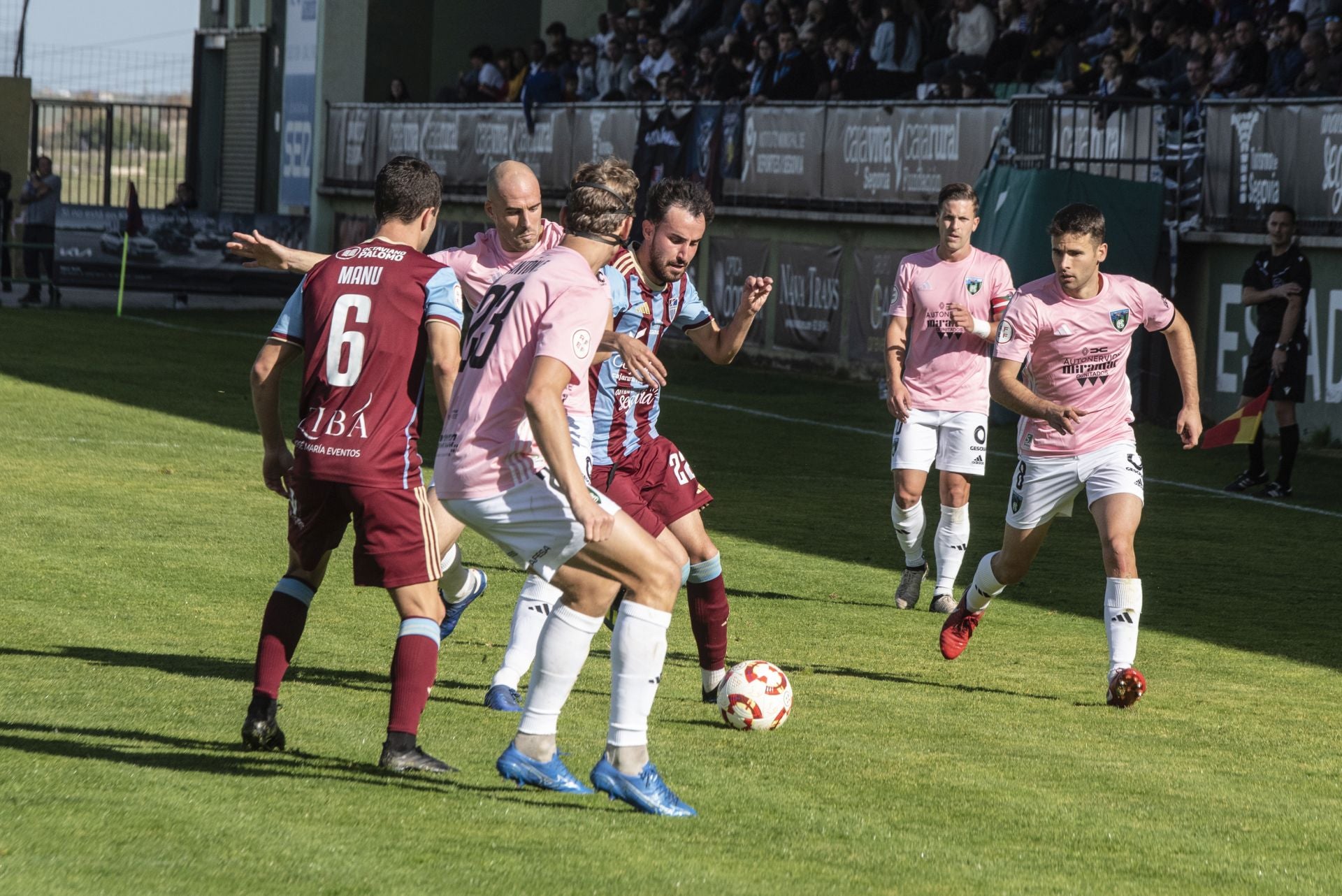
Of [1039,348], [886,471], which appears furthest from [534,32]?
[1039,348]

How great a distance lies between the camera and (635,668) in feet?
18.0

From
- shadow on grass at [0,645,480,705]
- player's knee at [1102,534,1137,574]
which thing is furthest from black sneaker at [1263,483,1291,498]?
shadow on grass at [0,645,480,705]

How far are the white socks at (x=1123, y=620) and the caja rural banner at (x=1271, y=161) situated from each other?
1045 cm

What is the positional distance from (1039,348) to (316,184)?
29.6 metres

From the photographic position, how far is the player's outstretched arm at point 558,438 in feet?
16.8

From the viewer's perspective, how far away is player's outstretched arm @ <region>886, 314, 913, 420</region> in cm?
1005

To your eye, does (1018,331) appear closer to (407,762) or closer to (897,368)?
(897,368)

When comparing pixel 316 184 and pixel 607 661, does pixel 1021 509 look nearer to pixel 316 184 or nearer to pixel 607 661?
pixel 607 661

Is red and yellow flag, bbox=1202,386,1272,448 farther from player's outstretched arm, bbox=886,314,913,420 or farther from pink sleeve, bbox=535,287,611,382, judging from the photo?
pink sleeve, bbox=535,287,611,382

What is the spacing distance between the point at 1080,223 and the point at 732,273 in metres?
17.6

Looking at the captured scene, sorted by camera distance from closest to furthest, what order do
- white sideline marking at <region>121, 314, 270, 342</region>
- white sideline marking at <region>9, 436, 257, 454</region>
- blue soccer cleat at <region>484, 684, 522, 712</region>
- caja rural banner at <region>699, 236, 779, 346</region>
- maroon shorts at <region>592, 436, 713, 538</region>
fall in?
blue soccer cleat at <region>484, 684, 522, 712</region>
maroon shorts at <region>592, 436, 713, 538</region>
white sideline marking at <region>9, 436, 257, 454</region>
caja rural banner at <region>699, 236, 779, 346</region>
white sideline marking at <region>121, 314, 270, 342</region>

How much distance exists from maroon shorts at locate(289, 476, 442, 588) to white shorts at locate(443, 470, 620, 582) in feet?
1.41

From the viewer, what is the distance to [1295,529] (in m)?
13.2

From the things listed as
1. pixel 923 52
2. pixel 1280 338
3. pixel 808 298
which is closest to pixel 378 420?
pixel 1280 338
